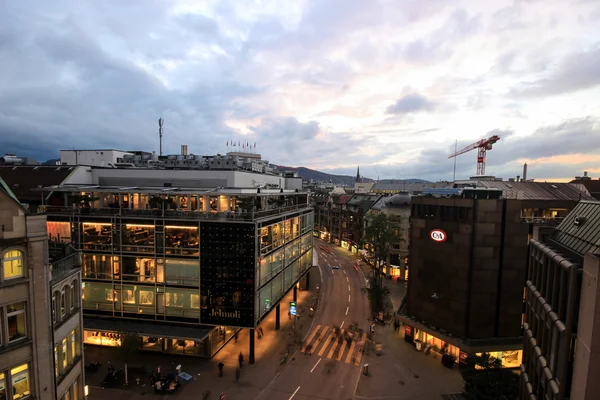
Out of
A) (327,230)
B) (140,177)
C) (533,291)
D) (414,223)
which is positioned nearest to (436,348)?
(414,223)

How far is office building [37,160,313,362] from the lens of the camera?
37.1 meters

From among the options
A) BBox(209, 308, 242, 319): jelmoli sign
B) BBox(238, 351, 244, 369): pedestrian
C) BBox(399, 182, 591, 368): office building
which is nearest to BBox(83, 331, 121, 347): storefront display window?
BBox(209, 308, 242, 319): jelmoli sign

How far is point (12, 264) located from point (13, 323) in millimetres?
3156

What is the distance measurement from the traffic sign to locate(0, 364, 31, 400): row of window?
133ft

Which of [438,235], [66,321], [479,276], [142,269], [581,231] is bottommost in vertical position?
[479,276]

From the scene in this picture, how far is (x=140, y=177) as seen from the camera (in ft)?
158

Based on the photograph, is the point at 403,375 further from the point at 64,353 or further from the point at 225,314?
the point at 64,353

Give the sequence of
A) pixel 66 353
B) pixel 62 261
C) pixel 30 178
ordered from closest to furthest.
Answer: pixel 62 261, pixel 66 353, pixel 30 178

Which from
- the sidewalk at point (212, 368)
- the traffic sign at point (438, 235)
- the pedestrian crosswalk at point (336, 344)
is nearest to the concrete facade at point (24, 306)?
the sidewalk at point (212, 368)

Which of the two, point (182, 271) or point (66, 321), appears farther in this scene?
point (182, 271)

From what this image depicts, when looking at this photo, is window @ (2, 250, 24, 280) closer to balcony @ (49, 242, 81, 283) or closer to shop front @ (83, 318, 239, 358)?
balcony @ (49, 242, 81, 283)

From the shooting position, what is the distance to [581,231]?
22828 mm

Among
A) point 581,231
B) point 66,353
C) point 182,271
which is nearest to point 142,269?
point 182,271

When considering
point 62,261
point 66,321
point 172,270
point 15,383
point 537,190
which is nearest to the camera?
point 15,383
